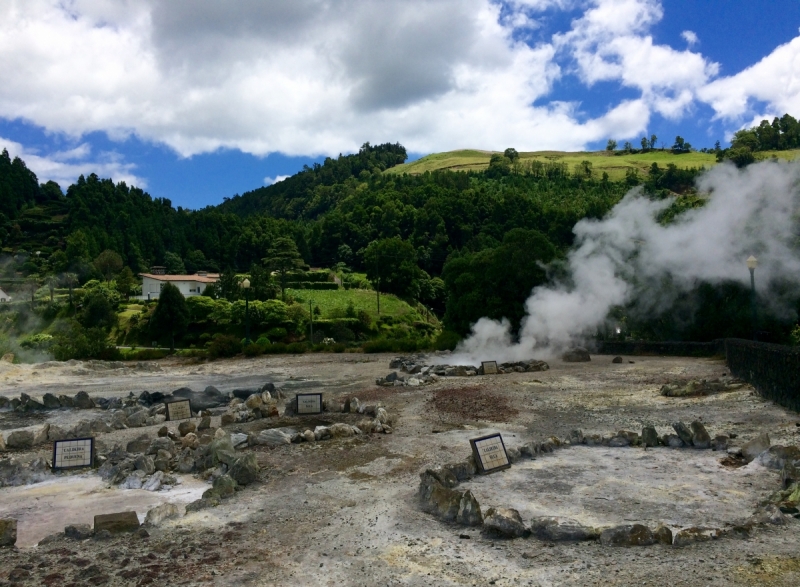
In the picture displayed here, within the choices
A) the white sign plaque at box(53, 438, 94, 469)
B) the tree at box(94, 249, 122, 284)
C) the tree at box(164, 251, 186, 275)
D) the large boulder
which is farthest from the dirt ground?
the tree at box(164, 251, 186, 275)

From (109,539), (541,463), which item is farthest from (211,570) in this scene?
(541,463)

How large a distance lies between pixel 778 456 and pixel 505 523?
16.1 feet

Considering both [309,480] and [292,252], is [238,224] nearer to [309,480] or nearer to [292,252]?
[292,252]

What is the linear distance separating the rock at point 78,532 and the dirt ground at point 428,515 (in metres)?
0.09

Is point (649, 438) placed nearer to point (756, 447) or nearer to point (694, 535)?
point (756, 447)

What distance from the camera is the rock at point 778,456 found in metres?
9.20

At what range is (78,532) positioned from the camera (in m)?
7.52

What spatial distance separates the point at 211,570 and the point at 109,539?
5.78 ft

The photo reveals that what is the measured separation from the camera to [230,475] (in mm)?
9852

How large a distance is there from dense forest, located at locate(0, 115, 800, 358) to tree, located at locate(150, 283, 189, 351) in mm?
15090

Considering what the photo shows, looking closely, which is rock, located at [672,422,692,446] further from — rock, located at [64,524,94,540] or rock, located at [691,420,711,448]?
rock, located at [64,524,94,540]

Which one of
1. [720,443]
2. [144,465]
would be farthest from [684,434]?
[144,465]

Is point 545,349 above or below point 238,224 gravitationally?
below

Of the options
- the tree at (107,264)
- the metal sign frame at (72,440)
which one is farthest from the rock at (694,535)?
the tree at (107,264)
